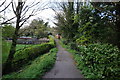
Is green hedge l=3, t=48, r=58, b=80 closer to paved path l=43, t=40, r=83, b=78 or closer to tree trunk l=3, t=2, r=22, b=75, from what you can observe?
paved path l=43, t=40, r=83, b=78

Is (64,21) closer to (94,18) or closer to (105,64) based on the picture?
(94,18)

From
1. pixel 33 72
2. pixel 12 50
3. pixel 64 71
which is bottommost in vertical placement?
pixel 64 71

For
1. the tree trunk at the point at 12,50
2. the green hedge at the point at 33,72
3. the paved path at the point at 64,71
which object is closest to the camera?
the green hedge at the point at 33,72

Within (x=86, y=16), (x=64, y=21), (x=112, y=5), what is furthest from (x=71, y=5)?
(x=112, y=5)

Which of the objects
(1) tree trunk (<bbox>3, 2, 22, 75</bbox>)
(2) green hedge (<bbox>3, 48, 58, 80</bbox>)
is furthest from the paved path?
(1) tree trunk (<bbox>3, 2, 22, 75</bbox>)

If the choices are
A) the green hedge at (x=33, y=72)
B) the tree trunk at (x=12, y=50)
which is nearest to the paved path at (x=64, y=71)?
the green hedge at (x=33, y=72)

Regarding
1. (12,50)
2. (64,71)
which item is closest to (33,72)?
(64,71)

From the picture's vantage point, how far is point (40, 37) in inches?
1052

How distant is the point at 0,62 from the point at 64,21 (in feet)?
46.7

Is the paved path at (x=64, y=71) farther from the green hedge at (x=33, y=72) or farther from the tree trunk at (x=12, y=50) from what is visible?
the tree trunk at (x=12, y=50)

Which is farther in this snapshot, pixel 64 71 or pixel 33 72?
pixel 64 71

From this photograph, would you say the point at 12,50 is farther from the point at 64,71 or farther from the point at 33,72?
the point at 64,71

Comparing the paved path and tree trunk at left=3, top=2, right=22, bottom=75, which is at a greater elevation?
tree trunk at left=3, top=2, right=22, bottom=75

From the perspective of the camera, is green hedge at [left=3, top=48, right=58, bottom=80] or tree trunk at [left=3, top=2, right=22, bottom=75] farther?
tree trunk at [left=3, top=2, right=22, bottom=75]
